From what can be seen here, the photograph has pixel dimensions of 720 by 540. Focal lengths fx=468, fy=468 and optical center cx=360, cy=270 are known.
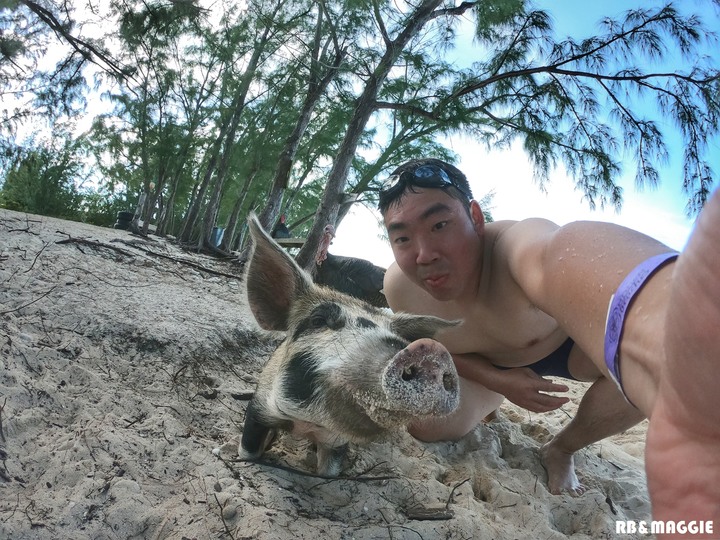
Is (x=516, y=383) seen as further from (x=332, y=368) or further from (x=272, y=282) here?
(x=272, y=282)

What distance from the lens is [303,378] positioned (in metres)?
1.88

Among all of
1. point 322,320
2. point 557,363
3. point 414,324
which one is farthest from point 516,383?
point 322,320

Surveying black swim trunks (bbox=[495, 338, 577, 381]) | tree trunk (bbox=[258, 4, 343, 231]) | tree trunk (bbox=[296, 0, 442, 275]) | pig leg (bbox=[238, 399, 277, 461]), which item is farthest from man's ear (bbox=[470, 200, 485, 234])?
tree trunk (bbox=[258, 4, 343, 231])

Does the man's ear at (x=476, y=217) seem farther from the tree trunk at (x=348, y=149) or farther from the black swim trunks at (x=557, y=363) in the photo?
the tree trunk at (x=348, y=149)

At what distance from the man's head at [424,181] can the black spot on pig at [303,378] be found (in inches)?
36.2

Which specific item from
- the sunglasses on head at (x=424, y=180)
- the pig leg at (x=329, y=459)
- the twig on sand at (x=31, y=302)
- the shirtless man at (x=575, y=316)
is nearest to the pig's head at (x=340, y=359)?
the pig leg at (x=329, y=459)

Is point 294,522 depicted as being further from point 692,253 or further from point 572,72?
point 572,72

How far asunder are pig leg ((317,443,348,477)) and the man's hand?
991mm

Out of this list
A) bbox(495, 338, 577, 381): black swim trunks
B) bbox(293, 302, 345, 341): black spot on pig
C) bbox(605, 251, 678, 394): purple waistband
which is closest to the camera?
bbox(605, 251, 678, 394): purple waistband

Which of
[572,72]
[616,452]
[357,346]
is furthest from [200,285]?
[572,72]

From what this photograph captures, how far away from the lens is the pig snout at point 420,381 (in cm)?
137

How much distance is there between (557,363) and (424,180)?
56.8 inches

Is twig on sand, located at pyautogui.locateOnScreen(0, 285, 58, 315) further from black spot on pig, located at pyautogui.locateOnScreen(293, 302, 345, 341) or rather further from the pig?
black spot on pig, located at pyautogui.locateOnScreen(293, 302, 345, 341)

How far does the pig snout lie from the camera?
1.37 metres
